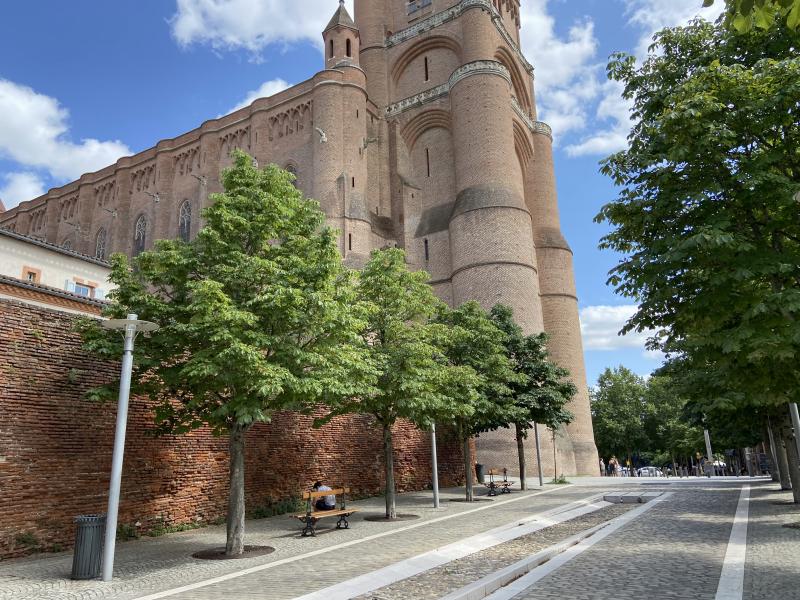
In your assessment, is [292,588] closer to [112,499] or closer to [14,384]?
[112,499]

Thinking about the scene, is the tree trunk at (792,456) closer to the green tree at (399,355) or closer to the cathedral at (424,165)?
the green tree at (399,355)

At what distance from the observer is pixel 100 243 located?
4953 centimetres

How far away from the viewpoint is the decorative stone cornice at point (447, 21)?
4031 cm

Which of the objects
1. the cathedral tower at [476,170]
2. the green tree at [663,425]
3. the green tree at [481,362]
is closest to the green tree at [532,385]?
the green tree at [481,362]

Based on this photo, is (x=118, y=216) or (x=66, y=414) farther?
(x=118, y=216)

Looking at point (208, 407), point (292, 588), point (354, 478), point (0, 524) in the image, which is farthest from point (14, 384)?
point (354, 478)

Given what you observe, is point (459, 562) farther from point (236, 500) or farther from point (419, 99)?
point (419, 99)

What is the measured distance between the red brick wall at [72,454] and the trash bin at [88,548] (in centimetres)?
208

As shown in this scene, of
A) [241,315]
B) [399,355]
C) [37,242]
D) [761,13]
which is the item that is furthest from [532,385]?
[761,13]

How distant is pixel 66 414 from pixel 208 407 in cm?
247

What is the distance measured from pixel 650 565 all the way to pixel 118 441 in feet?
24.5

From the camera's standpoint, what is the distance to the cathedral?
1348 inches

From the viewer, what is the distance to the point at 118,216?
48.0 metres

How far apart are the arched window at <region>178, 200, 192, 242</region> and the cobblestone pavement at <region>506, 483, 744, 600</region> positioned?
38179 mm
